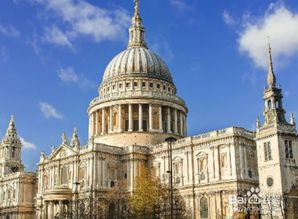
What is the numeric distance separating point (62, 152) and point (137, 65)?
26.3 metres

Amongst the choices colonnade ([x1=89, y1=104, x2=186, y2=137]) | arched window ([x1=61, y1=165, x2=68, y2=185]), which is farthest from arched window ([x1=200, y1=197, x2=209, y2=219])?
arched window ([x1=61, y1=165, x2=68, y2=185])

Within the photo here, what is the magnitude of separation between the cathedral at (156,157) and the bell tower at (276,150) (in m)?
0.15

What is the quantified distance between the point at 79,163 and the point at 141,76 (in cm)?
2574

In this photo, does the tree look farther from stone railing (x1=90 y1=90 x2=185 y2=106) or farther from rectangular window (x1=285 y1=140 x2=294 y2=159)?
stone railing (x1=90 y1=90 x2=185 y2=106)

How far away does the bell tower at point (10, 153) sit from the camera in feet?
455

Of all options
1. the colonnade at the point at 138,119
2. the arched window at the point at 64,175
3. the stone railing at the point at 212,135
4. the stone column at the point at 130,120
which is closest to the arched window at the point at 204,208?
the stone railing at the point at 212,135

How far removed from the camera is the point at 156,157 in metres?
99.8

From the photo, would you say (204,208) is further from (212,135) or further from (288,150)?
(288,150)

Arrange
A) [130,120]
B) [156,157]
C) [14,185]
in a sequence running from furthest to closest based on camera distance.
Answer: [14,185] → [130,120] → [156,157]

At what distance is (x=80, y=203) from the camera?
96.1 metres

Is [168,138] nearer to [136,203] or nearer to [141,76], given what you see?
[141,76]

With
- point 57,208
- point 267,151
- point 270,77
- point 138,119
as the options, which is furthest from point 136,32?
point 267,151

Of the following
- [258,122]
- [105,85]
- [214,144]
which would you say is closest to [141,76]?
[105,85]

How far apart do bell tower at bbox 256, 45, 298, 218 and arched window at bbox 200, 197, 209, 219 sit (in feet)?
45.7
